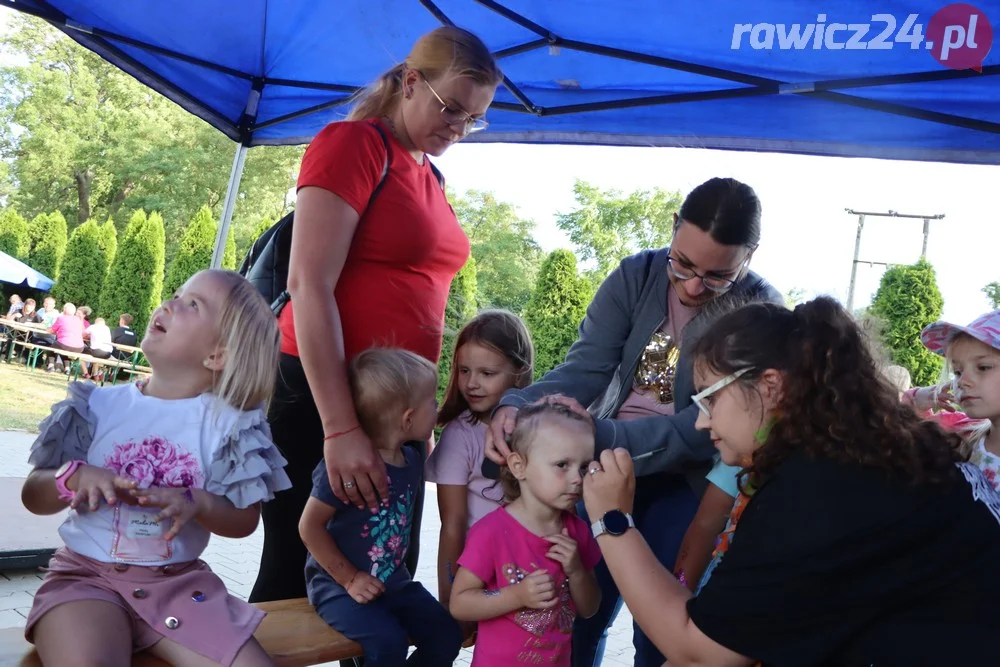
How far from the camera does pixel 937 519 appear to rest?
4.74ft

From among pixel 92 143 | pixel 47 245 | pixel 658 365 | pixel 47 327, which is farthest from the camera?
pixel 92 143

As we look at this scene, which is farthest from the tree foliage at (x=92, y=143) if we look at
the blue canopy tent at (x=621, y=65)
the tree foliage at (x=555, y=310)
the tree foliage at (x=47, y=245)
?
the blue canopy tent at (x=621, y=65)

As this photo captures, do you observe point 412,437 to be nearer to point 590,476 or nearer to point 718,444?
point 590,476

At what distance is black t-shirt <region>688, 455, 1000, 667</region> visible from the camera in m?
1.42

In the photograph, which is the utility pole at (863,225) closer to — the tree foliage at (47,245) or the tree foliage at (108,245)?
the tree foliage at (108,245)

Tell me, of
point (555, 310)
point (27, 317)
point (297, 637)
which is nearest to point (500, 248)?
point (555, 310)

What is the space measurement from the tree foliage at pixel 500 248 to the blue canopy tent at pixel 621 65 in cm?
2864

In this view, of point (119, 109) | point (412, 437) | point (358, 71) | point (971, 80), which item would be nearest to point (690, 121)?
point (971, 80)

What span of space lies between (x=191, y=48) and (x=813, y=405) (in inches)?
126

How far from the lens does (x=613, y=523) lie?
1.71 meters

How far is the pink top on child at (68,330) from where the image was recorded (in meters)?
16.1

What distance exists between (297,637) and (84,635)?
614 mm

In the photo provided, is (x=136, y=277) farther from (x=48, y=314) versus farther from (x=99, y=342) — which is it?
(x=99, y=342)

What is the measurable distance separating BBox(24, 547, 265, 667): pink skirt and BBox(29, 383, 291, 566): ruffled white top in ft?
0.10
